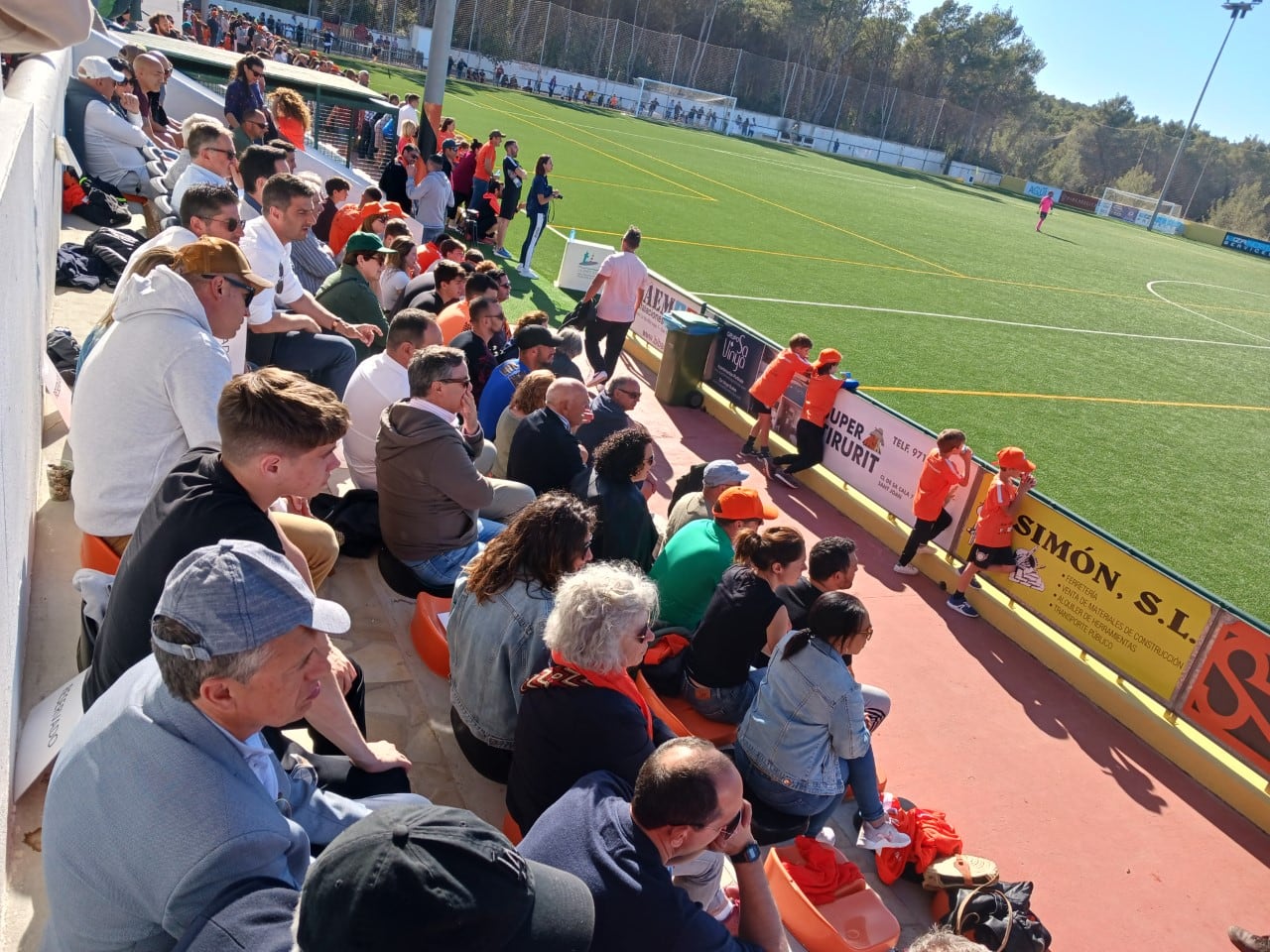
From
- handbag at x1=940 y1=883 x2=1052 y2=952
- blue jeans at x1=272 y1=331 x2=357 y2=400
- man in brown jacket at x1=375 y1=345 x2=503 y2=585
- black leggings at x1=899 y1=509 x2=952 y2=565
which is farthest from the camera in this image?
black leggings at x1=899 y1=509 x2=952 y2=565

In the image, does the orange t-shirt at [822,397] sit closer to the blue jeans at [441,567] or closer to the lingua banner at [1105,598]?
the lingua banner at [1105,598]

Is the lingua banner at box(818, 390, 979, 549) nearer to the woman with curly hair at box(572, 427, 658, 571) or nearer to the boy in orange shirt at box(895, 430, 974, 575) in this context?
the boy in orange shirt at box(895, 430, 974, 575)

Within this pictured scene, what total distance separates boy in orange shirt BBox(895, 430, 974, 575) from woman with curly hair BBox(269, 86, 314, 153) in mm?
9725

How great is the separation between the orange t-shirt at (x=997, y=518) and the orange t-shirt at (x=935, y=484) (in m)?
0.34

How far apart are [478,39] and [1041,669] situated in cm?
7368

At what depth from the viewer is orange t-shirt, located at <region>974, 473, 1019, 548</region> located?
7617 millimetres

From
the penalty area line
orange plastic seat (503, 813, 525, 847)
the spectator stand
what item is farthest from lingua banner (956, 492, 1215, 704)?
the spectator stand

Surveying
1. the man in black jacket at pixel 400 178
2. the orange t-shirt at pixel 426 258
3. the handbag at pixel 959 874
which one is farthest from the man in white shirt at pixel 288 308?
the man in black jacket at pixel 400 178

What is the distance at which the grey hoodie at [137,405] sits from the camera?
11.8 ft

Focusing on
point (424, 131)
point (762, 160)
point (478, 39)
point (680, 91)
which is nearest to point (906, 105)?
point (680, 91)

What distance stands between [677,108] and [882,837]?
6974cm

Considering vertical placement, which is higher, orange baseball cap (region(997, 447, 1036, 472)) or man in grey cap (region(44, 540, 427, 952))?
man in grey cap (region(44, 540, 427, 952))

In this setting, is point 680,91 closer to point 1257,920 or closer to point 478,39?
point 478,39

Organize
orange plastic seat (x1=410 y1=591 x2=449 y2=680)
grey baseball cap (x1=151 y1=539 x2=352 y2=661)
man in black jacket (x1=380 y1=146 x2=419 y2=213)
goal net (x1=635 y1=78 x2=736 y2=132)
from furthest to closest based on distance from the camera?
goal net (x1=635 y1=78 x2=736 y2=132)
man in black jacket (x1=380 y1=146 x2=419 y2=213)
orange plastic seat (x1=410 y1=591 x2=449 y2=680)
grey baseball cap (x1=151 y1=539 x2=352 y2=661)
